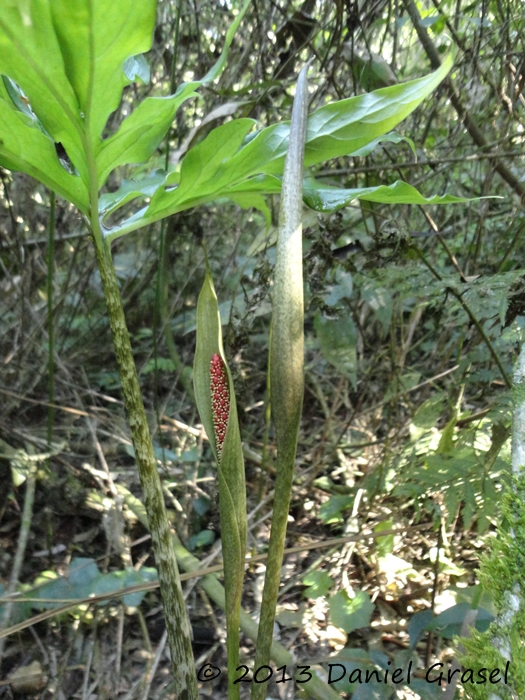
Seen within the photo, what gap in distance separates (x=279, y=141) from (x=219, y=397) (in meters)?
0.35

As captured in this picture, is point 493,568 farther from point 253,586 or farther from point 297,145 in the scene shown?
point 253,586

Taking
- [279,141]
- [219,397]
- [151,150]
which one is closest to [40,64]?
[151,150]

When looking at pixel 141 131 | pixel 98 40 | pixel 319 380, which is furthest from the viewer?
pixel 319 380

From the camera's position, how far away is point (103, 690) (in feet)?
3.43

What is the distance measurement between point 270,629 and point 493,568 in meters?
0.29

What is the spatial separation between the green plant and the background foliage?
14.0 inches

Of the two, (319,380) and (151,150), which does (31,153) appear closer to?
(151,150)

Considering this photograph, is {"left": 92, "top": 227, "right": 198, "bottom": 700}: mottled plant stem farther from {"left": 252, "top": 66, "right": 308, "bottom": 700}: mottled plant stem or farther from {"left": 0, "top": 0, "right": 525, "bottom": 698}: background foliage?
{"left": 0, "top": 0, "right": 525, "bottom": 698}: background foliage

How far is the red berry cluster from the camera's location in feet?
2.07

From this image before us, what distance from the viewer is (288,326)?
20.4 inches

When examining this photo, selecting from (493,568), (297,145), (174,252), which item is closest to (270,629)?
(493,568)

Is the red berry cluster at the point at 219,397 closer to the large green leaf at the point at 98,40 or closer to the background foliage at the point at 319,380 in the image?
the large green leaf at the point at 98,40

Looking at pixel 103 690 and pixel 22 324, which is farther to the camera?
pixel 22 324

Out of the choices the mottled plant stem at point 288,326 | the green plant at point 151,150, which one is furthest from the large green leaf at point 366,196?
the mottled plant stem at point 288,326
